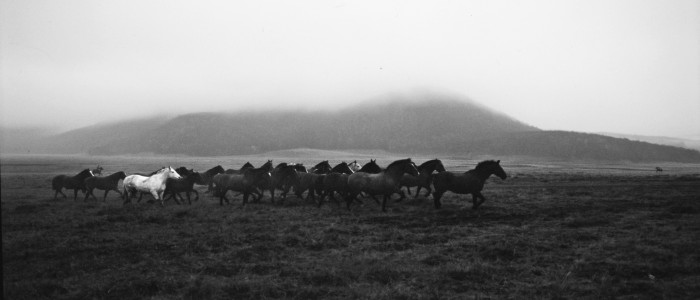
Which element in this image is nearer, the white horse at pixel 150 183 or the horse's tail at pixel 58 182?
the white horse at pixel 150 183

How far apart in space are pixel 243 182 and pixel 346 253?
11.7 meters

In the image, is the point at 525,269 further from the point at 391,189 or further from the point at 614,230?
the point at 391,189

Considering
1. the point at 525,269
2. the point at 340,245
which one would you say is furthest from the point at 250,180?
the point at 525,269

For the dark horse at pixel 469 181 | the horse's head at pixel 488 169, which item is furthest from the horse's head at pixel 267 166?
the horse's head at pixel 488 169

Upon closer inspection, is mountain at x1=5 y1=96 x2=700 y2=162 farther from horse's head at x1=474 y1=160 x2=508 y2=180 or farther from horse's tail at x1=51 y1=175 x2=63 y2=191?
horse's tail at x1=51 y1=175 x2=63 y2=191

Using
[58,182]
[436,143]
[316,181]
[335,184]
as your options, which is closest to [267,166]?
[316,181]

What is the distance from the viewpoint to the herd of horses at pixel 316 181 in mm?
17625

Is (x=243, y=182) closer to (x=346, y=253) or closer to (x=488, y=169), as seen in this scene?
(x=346, y=253)

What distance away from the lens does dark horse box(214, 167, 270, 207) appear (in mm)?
20123

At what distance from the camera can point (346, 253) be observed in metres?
9.92

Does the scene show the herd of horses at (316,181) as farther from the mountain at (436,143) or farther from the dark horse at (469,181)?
the mountain at (436,143)

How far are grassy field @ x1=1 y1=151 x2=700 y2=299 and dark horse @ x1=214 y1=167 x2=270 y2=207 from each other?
3.33 m

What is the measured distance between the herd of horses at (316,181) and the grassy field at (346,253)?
1591 millimetres

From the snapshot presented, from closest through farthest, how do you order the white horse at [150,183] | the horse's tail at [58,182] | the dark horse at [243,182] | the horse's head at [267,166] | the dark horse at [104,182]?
the white horse at [150,183] < the dark horse at [243,182] < the dark horse at [104,182] < the horse's head at [267,166] < the horse's tail at [58,182]
